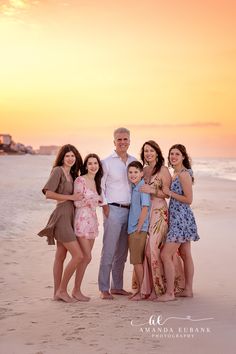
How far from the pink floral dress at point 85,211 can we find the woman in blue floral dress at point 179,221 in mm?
880

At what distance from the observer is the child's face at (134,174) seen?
22.1 ft

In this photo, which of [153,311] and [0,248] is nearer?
[153,311]

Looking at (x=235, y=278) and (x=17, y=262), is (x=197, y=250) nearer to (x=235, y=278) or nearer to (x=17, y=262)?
(x=235, y=278)

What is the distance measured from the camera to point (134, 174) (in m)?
6.74

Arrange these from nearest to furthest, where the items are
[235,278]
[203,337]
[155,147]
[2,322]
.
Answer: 1. [203,337]
2. [2,322]
3. [155,147]
4. [235,278]

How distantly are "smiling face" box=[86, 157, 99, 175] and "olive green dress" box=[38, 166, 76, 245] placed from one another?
0.97ft

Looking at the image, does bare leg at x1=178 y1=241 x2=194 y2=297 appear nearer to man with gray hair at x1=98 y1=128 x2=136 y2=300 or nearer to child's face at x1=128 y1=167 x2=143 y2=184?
man with gray hair at x1=98 y1=128 x2=136 y2=300

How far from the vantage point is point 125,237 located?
23.1 ft

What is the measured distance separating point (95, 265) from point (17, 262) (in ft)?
4.55

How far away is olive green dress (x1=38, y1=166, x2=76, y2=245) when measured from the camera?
21.5 feet

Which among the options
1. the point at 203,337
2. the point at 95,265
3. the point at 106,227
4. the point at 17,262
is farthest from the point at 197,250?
the point at 203,337

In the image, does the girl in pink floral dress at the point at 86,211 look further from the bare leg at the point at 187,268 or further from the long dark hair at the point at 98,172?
the bare leg at the point at 187,268

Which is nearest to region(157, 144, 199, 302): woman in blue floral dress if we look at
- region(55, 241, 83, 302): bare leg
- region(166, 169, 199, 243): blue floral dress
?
region(166, 169, 199, 243): blue floral dress

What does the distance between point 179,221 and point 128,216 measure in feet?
2.10
